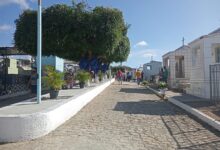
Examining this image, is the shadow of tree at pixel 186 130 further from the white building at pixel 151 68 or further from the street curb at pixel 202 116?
the white building at pixel 151 68

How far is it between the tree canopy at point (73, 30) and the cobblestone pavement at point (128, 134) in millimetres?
12758

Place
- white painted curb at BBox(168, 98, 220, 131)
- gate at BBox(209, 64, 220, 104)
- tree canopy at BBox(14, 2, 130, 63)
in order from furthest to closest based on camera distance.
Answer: tree canopy at BBox(14, 2, 130, 63) → gate at BBox(209, 64, 220, 104) → white painted curb at BBox(168, 98, 220, 131)

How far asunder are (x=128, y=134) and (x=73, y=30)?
56.0 ft

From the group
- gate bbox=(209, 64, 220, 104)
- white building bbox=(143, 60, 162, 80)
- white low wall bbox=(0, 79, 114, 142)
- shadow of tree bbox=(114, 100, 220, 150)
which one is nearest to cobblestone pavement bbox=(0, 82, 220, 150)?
shadow of tree bbox=(114, 100, 220, 150)

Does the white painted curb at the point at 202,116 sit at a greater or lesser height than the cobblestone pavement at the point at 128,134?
greater

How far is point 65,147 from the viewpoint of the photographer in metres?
7.73

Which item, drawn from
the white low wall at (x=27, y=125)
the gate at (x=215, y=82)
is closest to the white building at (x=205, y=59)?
the gate at (x=215, y=82)

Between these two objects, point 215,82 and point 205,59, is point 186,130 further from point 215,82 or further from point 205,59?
point 205,59

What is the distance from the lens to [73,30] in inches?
993

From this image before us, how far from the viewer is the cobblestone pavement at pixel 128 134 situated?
7838mm

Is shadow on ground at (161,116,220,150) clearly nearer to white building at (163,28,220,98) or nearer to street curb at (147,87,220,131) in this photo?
street curb at (147,87,220,131)

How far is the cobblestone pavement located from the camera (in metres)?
A: 7.84

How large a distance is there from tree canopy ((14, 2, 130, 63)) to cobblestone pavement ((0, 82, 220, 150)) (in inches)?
502

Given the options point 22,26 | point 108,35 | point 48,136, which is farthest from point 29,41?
point 48,136
